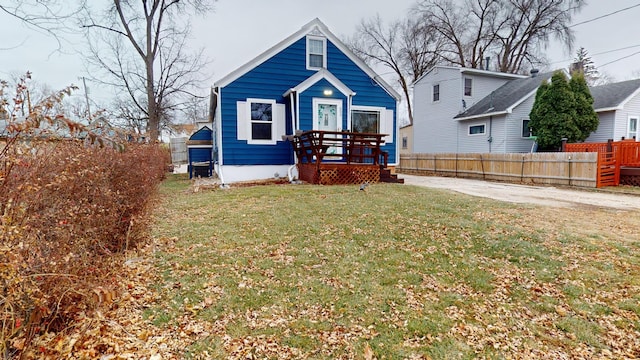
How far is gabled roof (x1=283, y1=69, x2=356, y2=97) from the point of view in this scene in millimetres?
10992

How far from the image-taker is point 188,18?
18.4 meters

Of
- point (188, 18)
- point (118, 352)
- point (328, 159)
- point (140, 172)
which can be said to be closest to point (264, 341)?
point (118, 352)

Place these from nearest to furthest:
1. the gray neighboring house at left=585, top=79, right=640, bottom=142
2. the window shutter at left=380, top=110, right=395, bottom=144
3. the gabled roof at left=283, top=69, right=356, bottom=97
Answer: the gabled roof at left=283, top=69, right=356, bottom=97, the window shutter at left=380, top=110, right=395, bottom=144, the gray neighboring house at left=585, top=79, right=640, bottom=142

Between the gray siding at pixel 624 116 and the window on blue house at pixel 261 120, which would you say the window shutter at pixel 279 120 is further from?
the gray siding at pixel 624 116

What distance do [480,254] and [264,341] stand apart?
9.83 feet

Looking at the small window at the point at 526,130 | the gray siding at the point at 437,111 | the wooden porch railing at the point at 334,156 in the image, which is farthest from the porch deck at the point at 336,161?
the gray siding at the point at 437,111

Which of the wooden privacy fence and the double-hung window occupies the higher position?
the double-hung window

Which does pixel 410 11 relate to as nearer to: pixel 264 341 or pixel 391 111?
pixel 391 111

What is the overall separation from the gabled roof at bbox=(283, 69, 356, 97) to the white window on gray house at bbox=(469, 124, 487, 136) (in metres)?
10.8

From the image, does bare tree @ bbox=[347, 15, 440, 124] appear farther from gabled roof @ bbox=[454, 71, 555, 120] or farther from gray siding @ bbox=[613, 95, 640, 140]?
gray siding @ bbox=[613, 95, 640, 140]

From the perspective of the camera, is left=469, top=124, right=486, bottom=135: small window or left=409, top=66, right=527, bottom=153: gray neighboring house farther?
left=409, top=66, right=527, bottom=153: gray neighboring house

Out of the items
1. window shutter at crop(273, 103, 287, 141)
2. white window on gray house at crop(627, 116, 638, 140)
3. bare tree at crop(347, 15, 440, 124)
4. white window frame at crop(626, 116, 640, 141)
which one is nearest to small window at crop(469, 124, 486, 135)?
white window frame at crop(626, 116, 640, 141)

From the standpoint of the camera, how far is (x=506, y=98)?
18.1 meters

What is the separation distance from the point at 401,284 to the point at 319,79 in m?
9.00
